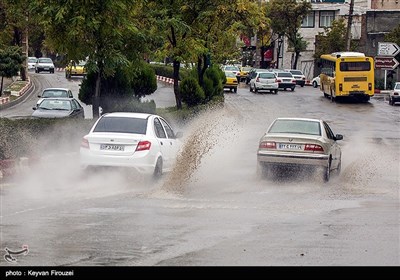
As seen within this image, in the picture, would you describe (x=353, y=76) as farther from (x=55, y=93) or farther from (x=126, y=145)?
(x=126, y=145)

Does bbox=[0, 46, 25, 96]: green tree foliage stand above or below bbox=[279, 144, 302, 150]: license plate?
below

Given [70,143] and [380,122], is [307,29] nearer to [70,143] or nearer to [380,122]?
[380,122]

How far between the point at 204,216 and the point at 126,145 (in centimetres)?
417

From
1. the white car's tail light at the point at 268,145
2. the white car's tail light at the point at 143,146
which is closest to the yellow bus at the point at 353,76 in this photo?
the white car's tail light at the point at 268,145

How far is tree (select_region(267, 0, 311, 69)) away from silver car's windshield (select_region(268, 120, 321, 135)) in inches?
2948

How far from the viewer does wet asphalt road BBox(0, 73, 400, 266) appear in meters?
10.8

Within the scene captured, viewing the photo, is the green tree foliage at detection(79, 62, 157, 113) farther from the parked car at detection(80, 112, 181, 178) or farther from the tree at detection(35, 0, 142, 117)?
the parked car at detection(80, 112, 181, 178)

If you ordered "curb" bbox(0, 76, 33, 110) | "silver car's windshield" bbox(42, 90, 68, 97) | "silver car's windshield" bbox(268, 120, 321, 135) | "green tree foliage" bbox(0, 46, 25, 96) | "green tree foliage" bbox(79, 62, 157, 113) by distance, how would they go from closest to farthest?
"silver car's windshield" bbox(268, 120, 321, 135) < "green tree foliage" bbox(79, 62, 157, 113) < "silver car's windshield" bbox(42, 90, 68, 97) < "curb" bbox(0, 76, 33, 110) < "green tree foliage" bbox(0, 46, 25, 96)

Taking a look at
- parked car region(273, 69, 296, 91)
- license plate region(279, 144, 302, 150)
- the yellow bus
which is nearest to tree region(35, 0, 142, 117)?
license plate region(279, 144, 302, 150)

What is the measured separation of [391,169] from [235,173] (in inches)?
189

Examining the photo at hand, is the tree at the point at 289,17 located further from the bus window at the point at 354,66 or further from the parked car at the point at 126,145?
the parked car at the point at 126,145

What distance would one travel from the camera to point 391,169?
79.8 feet

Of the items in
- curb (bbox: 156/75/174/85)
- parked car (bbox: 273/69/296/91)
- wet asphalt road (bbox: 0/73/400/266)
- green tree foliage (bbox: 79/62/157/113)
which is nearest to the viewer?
wet asphalt road (bbox: 0/73/400/266)
